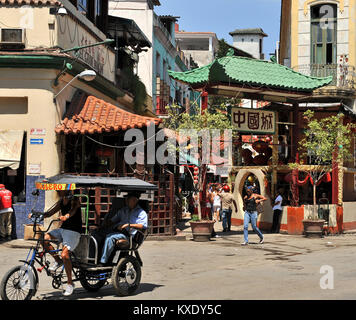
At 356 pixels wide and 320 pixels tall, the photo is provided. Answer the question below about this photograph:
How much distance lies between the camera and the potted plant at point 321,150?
68.9 ft

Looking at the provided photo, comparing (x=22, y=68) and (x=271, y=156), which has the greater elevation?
(x=22, y=68)

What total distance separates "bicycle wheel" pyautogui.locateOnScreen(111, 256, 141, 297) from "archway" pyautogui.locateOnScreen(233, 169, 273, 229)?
14.1m

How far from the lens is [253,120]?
72.8 feet

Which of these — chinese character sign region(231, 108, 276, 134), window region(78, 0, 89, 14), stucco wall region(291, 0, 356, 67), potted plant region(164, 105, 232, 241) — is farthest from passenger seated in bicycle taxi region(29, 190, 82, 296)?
stucco wall region(291, 0, 356, 67)

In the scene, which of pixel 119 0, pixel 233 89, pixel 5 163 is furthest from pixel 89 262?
pixel 119 0

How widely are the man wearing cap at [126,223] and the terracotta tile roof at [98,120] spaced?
826 centimetres

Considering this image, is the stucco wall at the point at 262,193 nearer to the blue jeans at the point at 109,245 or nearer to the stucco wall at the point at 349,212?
the stucco wall at the point at 349,212

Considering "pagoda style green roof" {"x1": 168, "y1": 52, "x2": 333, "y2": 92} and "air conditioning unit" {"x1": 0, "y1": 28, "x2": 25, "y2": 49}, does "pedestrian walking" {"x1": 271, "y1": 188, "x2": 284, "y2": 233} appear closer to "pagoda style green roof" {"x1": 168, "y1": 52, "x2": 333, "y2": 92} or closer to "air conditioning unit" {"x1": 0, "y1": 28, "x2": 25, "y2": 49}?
"pagoda style green roof" {"x1": 168, "y1": 52, "x2": 333, "y2": 92}

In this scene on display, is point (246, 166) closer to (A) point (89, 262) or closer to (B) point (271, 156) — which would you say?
(B) point (271, 156)

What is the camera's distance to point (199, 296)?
9398 millimetres

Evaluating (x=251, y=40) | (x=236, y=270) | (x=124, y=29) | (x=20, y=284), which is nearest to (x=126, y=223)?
(x=20, y=284)

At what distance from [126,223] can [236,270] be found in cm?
345

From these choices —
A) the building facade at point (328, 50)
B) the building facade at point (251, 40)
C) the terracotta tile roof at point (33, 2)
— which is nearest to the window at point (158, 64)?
the building facade at point (328, 50)
